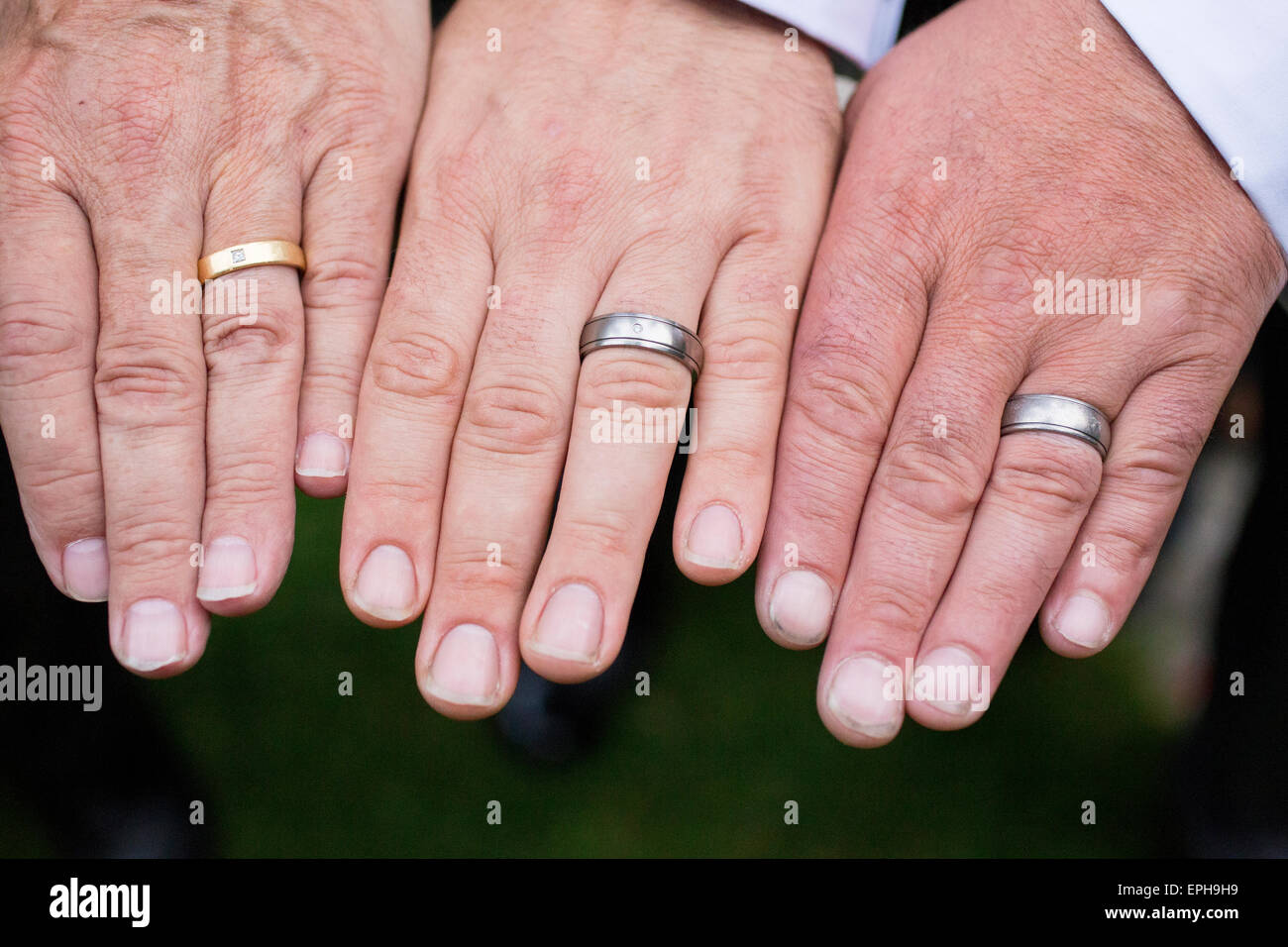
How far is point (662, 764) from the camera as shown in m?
2.20

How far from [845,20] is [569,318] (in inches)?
28.6

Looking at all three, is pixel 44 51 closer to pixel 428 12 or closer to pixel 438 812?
pixel 428 12

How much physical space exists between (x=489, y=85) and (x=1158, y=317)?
106cm

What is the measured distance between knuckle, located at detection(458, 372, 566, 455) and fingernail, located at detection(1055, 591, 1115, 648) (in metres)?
0.77

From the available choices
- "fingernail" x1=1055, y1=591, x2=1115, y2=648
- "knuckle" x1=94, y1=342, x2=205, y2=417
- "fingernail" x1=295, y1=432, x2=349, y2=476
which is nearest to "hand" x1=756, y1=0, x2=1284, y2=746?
"fingernail" x1=1055, y1=591, x2=1115, y2=648

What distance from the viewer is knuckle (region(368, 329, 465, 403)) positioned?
1.23m

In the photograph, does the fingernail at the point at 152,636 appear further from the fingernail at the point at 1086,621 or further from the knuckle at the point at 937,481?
the fingernail at the point at 1086,621

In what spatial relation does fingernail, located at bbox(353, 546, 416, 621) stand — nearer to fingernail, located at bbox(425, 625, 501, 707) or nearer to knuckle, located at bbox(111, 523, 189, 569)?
fingernail, located at bbox(425, 625, 501, 707)

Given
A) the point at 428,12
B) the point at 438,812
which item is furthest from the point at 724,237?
the point at 438,812

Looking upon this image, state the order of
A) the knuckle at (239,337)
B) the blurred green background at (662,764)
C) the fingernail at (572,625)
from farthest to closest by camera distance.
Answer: the blurred green background at (662,764) < the knuckle at (239,337) < the fingernail at (572,625)

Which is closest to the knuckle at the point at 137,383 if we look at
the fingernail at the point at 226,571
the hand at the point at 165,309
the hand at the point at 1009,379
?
the hand at the point at 165,309

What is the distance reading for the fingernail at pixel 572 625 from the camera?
1.12 m

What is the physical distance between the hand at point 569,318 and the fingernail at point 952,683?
0.30 meters
